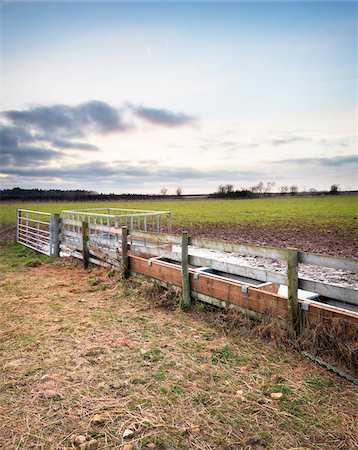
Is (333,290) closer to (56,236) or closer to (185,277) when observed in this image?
(185,277)

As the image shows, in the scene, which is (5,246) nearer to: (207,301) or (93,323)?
(93,323)

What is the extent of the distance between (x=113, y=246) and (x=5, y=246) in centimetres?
870

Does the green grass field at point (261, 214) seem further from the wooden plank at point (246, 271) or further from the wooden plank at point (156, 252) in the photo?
the wooden plank at point (246, 271)

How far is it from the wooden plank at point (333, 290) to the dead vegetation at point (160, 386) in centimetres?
86

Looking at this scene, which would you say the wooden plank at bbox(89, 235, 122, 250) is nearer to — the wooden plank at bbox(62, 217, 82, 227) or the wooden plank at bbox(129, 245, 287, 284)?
the wooden plank at bbox(62, 217, 82, 227)

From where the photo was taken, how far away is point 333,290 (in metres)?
4.02

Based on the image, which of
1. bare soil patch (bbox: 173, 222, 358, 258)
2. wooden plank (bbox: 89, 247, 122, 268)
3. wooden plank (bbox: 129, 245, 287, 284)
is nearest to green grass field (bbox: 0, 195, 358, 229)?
bare soil patch (bbox: 173, 222, 358, 258)

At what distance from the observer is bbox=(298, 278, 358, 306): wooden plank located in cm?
384

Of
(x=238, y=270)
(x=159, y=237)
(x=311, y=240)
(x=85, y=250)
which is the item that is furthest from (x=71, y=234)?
(x=311, y=240)

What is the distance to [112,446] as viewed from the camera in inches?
104

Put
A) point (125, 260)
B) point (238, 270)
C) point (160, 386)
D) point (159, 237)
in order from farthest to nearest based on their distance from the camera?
point (125, 260) → point (159, 237) → point (238, 270) → point (160, 386)

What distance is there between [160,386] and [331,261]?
8.24 feet

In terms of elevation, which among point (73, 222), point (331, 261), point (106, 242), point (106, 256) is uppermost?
point (73, 222)

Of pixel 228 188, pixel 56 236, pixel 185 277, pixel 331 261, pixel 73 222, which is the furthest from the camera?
pixel 228 188
